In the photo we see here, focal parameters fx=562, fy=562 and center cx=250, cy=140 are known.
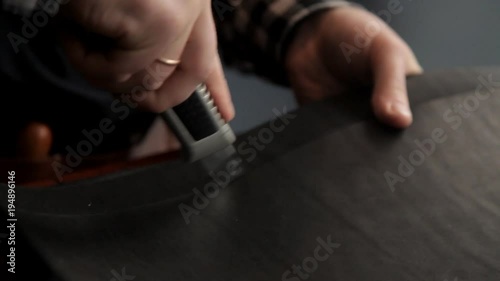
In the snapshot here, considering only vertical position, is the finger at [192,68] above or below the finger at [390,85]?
above

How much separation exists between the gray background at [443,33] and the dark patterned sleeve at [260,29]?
0.98 feet

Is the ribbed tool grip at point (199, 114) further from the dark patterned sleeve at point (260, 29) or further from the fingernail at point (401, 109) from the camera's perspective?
the dark patterned sleeve at point (260, 29)

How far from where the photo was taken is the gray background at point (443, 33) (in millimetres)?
918

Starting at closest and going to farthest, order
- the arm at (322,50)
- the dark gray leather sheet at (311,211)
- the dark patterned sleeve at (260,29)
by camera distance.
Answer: the dark gray leather sheet at (311,211), the arm at (322,50), the dark patterned sleeve at (260,29)

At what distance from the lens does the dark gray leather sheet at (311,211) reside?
0.28 metres

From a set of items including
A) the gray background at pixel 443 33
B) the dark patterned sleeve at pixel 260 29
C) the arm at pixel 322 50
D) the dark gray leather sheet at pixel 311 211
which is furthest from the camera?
the gray background at pixel 443 33

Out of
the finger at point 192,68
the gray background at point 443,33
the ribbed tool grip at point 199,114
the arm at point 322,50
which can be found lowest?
the gray background at point 443,33

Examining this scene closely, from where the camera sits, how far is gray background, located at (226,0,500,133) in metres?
0.92

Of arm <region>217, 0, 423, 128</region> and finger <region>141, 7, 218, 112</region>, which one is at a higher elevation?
finger <region>141, 7, 218, 112</region>

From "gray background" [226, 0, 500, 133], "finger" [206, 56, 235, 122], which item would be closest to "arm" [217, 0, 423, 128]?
"finger" [206, 56, 235, 122]

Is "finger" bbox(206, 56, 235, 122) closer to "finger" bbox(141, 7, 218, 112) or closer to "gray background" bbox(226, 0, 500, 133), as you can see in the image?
"finger" bbox(141, 7, 218, 112)

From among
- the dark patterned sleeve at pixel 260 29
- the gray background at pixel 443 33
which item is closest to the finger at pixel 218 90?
the dark patterned sleeve at pixel 260 29

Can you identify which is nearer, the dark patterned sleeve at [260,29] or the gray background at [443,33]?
the dark patterned sleeve at [260,29]

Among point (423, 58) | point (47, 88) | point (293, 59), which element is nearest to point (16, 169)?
point (47, 88)
